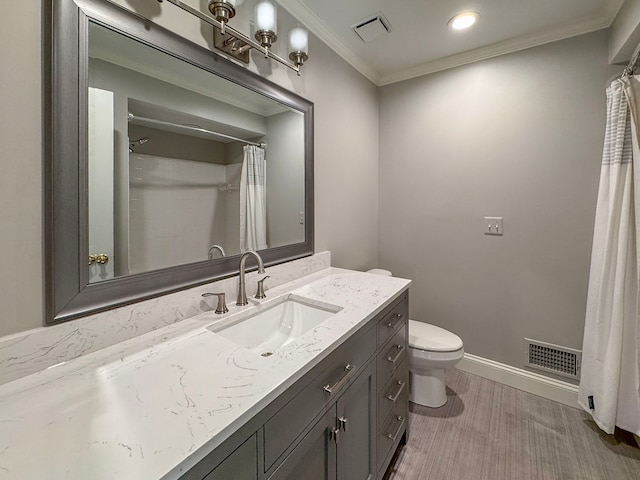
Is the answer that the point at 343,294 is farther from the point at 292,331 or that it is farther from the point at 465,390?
the point at 465,390

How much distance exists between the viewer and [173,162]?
3.63 feet

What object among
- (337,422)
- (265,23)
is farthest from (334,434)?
(265,23)

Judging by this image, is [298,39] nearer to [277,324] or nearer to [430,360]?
[277,324]

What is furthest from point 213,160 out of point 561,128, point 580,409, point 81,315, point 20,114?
point 580,409

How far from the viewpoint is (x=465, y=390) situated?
204 centimetres

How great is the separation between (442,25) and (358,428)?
226 centimetres

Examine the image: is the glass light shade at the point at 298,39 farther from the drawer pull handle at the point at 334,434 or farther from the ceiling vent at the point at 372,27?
the drawer pull handle at the point at 334,434

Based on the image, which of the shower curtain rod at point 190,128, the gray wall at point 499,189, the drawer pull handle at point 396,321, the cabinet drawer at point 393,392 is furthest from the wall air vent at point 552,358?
the shower curtain rod at point 190,128

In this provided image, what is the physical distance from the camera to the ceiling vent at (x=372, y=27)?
5.63 ft

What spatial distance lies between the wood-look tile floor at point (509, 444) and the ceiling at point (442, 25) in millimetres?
2388

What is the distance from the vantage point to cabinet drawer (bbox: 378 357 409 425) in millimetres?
1254

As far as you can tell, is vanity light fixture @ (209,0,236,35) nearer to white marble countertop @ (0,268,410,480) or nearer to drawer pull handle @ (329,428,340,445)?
white marble countertop @ (0,268,410,480)

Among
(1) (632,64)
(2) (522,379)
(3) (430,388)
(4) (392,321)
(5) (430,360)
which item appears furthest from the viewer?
(2) (522,379)

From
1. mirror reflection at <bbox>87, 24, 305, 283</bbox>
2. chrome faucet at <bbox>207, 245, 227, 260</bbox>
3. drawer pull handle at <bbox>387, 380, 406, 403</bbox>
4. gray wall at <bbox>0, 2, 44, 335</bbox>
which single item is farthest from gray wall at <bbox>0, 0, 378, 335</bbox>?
drawer pull handle at <bbox>387, 380, 406, 403</bbox>
